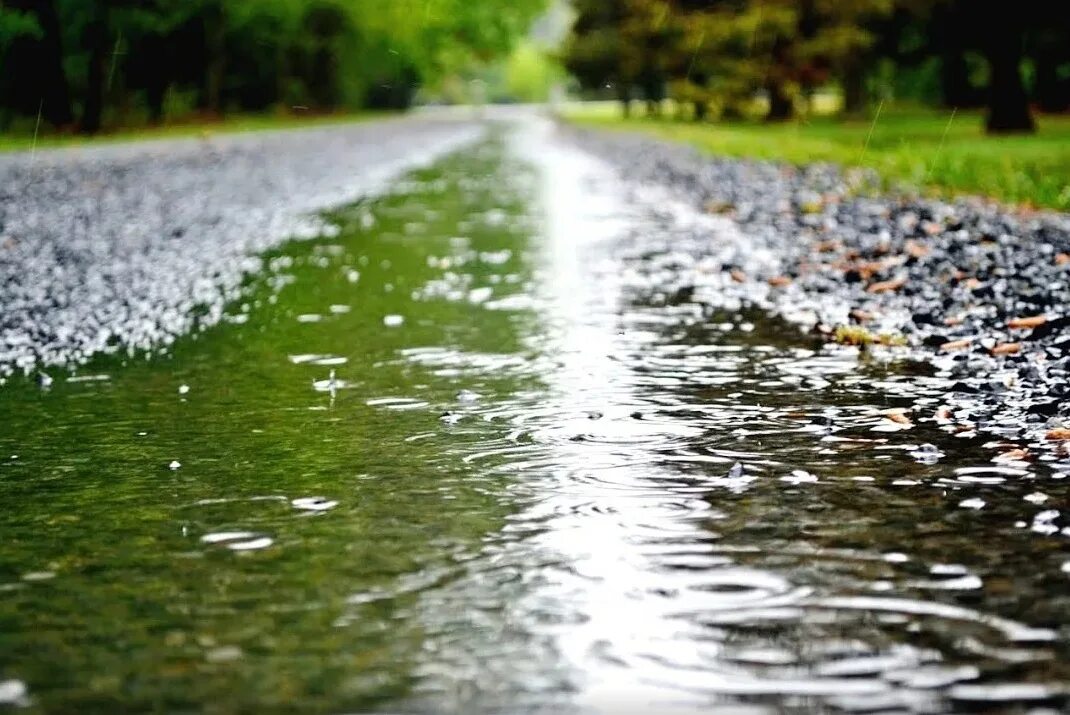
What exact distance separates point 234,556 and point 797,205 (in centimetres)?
1923

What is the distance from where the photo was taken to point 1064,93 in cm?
5869

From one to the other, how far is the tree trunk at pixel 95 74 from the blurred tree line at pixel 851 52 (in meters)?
22.1

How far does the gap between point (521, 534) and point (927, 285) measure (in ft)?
27.8

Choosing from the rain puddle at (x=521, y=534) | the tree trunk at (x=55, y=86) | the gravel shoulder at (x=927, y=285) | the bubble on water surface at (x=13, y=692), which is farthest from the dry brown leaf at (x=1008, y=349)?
the tree trunk at (x=55, y=86)

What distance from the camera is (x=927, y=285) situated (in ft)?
46.5

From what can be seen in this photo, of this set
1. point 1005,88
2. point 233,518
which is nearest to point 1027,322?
point 233,518

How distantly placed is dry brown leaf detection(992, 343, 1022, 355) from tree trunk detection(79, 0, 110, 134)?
4894 centimetres

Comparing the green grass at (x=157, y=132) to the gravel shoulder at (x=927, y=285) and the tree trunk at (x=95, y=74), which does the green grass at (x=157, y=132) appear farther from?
the gravel shoulder at (x=927, y=285)

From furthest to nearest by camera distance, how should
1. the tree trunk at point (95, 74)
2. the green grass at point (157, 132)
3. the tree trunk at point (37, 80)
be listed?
the tree trunk at point (95, 74), the tree trunk at point (37, 80), the green grass at point (157, 132)

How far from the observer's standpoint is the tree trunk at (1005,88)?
42000 millimetres

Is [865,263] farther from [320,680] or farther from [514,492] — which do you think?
[320,680]

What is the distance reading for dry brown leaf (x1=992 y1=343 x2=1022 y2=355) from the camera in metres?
10.5

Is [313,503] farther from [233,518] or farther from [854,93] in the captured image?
[854,93]

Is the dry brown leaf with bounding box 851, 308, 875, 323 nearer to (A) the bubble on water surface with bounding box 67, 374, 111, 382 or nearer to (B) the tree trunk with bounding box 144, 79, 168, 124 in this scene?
(A) the bubble on water surface with bounding box 67, 374, 111, 382
